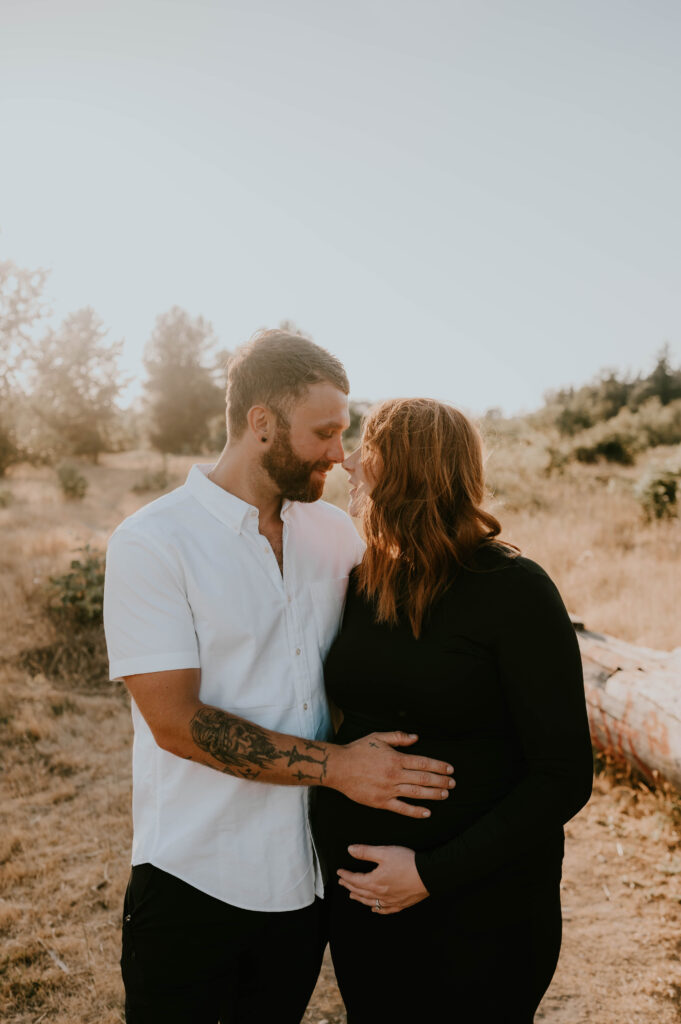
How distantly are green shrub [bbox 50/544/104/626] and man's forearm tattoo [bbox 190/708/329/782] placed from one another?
5.89 m

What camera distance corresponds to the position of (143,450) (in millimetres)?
33094

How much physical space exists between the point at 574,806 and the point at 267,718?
88cm

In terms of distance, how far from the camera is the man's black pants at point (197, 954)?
1791 mm

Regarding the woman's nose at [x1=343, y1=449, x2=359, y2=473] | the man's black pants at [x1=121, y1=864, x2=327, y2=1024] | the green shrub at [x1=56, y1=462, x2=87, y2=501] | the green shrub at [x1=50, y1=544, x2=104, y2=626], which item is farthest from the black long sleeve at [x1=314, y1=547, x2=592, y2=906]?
the green shrub at [x1=56, y1=462, x2=87, y2=501]

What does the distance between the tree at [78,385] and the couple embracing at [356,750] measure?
1039 inches

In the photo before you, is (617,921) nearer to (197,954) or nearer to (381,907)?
(381,907)

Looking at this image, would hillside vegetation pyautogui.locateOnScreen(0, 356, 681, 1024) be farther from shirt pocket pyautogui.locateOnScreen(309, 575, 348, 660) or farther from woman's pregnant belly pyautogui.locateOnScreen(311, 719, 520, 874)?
woman's pregnant belly pyautogui.locateOnScreen(311, 719, 520, 874)

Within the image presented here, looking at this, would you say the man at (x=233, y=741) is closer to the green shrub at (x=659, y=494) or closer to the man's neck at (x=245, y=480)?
the man's neck at (x=245, y=480)

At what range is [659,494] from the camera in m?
11.3

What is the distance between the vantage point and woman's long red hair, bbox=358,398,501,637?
1.87 metres

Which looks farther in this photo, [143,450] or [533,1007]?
[143,450]

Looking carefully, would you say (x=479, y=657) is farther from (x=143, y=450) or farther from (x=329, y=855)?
(x=143, y=450)

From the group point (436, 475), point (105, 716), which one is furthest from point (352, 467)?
point (105, 716)

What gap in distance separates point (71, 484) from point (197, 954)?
56.2ft
